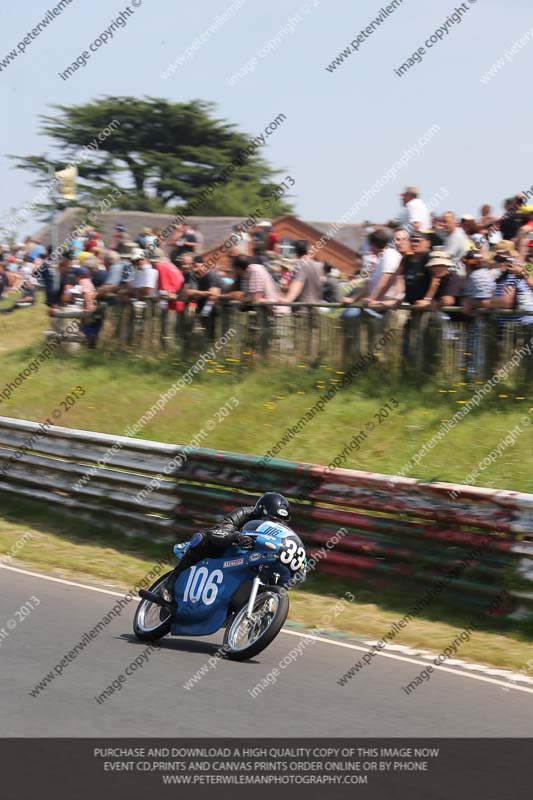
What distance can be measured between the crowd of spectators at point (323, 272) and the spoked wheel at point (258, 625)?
19.0ft

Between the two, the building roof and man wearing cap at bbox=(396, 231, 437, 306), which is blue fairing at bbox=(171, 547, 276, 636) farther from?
the building roof

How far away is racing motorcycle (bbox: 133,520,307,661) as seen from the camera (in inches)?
312

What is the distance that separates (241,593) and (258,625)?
282 millimetres

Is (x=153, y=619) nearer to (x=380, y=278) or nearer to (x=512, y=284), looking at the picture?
(x=512, y=284)

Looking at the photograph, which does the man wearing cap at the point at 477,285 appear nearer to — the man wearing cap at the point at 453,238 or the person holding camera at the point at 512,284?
the person holding camera at the point at 512,284

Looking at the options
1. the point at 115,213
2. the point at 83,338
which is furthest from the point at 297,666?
the point at 115,213

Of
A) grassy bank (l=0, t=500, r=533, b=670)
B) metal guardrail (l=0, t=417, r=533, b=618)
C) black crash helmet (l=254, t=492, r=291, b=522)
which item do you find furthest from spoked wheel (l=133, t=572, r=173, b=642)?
metal guardrail (l=0, t=417, r=533, b=618)

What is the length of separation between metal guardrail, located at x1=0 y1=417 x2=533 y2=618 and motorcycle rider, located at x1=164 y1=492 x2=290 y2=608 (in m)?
1.93

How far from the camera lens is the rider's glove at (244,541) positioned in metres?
8.13

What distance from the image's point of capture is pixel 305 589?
10.7m

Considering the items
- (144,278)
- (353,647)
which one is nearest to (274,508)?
(353,647)

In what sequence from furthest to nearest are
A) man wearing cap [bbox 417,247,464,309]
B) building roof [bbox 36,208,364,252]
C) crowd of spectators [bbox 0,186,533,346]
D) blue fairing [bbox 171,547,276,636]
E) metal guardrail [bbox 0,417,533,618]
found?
building roof [bbox 36,208,364,252], man wearing cap [bbox 417,247,464,309], crowd of spectators [bbox 0,186,533,346], metal guardrail [bbox 0,417,533,618], blue fairing [bbox 171,547,276,636]

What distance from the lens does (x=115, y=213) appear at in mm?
61500

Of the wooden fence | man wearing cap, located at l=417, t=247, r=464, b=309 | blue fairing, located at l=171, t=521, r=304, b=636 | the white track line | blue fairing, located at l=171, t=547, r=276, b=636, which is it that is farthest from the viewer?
man wearing cap, located at l=417, t=247, r=464, b=309
